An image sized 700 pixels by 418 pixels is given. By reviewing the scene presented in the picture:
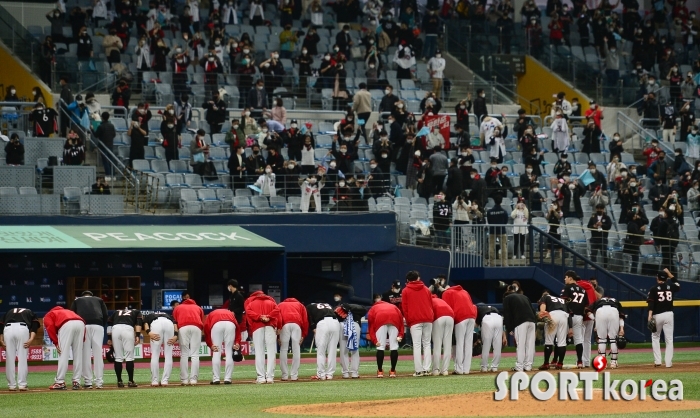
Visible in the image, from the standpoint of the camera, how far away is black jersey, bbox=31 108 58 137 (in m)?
33.2

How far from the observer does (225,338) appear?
23078mm

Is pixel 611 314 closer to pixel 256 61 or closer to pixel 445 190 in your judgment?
pixel 445 190

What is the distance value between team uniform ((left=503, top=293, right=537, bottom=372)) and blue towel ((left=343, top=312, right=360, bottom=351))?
9.18 ft

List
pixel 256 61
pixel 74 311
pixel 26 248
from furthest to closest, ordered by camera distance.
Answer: pixel 256 61, pixel 26 248, pixel 74 311

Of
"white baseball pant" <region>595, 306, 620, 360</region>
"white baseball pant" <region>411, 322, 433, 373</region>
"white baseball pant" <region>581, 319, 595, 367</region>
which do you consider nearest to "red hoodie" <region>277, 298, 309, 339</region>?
"white baseball pant" <region>411, 322, 433, 373</region>

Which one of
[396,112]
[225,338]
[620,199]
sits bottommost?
[225,338]

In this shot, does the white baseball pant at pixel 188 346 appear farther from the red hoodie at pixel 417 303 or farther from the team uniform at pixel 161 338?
the red hoodie at pixel 417 303

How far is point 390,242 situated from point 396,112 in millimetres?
4963

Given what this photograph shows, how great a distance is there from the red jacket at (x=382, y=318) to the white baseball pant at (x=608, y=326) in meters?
3.67

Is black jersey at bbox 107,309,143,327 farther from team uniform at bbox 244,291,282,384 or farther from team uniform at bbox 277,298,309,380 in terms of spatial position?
team uniform at bbox 277,298,309,380

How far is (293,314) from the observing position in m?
23.7

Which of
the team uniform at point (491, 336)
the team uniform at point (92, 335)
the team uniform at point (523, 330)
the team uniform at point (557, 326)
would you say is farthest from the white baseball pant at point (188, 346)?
the team uniform at point (557, 326)

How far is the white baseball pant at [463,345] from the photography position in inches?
954

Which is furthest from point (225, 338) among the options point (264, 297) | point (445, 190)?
point (445, 190)
